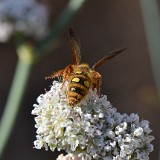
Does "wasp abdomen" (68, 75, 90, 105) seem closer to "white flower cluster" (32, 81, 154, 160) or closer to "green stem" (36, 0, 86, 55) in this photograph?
"white flower cluster" (32, 81, 154, 160)

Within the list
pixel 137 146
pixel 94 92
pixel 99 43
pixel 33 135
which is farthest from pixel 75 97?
pixel 99 43

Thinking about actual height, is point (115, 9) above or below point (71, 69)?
above

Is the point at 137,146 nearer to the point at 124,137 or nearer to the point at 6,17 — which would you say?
the point at 124,137

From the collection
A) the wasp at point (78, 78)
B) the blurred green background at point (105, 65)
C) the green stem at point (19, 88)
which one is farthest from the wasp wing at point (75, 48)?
the blurred green background at point (105, 65)

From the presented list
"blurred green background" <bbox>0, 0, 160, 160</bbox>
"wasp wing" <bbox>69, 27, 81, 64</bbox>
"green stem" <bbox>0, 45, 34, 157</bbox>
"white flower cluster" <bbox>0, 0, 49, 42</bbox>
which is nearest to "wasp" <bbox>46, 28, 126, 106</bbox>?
"wasp wing" <bbox>69, 27, 81, 64</bbox>

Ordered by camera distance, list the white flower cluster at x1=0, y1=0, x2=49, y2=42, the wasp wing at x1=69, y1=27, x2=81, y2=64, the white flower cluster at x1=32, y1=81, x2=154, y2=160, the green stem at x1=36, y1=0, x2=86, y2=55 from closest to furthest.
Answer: the white flower cluster at x1=32, y1=81, x2=154, y2=160, the wasp wing at x1=69, y1=27, x2=81, y2=64, the green stem at x1=36, y1=0, x2=86, y2=55, the white flower cluster at x1=0, y1=0, x2=49, y2=42

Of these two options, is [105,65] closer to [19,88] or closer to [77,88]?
[19,88]

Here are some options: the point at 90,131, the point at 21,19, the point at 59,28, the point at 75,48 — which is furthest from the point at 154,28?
the point at 90,131
